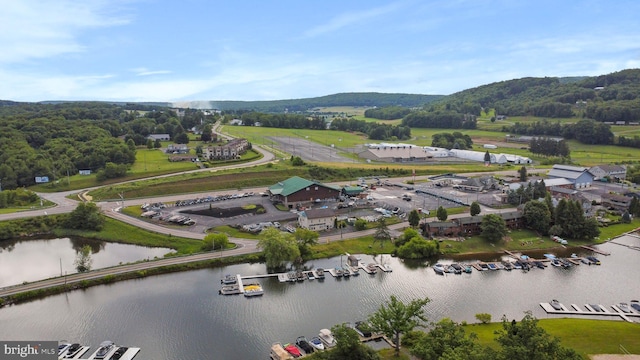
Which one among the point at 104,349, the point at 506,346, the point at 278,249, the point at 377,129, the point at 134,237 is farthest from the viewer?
the point at 377,129

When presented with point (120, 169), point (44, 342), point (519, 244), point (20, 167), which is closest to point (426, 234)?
point (519, 244)

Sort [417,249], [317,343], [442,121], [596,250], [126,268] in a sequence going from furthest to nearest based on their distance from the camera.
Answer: [442,121], [596,250], [417,249], [126,268], [317,343]

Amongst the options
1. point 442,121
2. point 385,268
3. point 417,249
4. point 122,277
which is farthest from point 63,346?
point 442,121

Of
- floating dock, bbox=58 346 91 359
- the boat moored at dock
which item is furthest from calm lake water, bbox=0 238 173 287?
floating dock, bbox=58 346 91 359

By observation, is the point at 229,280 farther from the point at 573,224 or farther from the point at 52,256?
the point at 573,224

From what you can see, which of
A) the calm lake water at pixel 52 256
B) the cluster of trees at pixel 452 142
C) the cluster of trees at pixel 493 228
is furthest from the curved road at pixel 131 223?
the cluster of trees at pixel 452 142

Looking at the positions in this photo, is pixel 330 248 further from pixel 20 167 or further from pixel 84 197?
pixel 20 167
